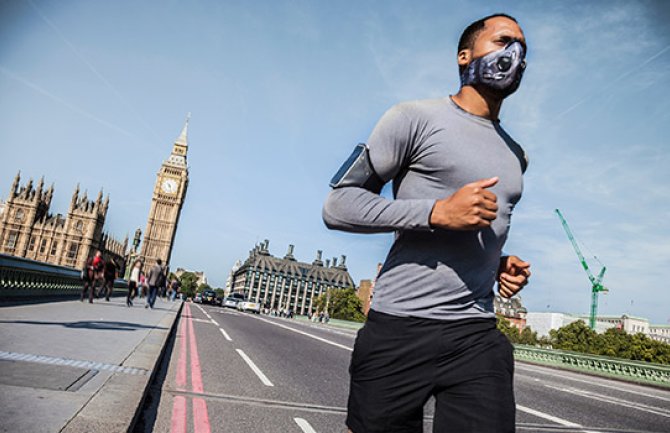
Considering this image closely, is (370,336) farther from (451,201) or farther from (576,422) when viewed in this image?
(576,422)

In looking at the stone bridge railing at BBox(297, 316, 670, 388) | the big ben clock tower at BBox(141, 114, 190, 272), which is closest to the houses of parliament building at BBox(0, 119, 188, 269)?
the big ben clock tower at BBox(141, 114, 190, 272)

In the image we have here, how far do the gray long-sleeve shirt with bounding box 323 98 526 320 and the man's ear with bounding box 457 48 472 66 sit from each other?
0.75ft

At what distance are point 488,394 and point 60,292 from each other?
1854cm

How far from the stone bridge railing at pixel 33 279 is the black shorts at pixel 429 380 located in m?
12.0

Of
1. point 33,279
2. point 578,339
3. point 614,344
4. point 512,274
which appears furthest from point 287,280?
point 512,274

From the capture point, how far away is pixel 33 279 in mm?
13555

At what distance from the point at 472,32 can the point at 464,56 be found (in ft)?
0.35

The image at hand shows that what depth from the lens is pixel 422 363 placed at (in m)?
1.60

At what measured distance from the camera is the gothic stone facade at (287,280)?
6481 inches

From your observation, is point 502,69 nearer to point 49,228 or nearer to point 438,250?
point 438,250

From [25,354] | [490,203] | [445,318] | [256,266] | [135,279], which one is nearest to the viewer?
[490,203]

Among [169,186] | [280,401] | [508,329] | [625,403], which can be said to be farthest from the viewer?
[169,186]

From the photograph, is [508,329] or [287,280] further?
[287,280]

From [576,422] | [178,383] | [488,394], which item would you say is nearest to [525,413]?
[576,422]
